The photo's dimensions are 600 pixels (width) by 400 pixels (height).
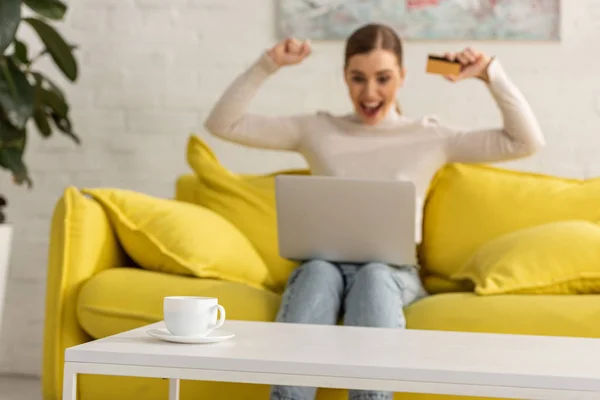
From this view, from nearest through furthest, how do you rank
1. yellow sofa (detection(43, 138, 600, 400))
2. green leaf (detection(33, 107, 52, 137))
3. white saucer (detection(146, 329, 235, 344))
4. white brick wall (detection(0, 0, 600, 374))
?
1. white saucer (detection(146, 329, 235, 344))
2. yellow sofa (detection(43, 138, 600, 400))
3. green leaf (detection(33, 107, 52, 137))
4. white brick wall (detection(0, 0, 600, 374))

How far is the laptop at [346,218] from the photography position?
6.29 feet

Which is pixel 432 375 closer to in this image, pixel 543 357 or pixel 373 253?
pixel 543 357

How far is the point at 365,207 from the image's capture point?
193 centimetres

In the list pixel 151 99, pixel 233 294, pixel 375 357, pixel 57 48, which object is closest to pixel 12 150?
pixel 57 48

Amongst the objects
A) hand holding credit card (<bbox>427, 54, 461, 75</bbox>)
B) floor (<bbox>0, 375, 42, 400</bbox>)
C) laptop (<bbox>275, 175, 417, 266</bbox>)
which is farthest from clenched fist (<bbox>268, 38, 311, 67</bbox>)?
floor (<bbox>0, 375, 42, 400</bbox>)

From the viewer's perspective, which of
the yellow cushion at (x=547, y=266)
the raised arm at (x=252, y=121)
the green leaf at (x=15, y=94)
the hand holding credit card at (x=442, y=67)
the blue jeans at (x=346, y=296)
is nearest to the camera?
the blue jeans at (x=346, y=296)

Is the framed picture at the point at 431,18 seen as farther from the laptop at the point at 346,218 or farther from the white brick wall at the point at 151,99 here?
the laptop at the point at 346,218

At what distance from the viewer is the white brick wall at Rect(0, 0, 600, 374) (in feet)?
10.5

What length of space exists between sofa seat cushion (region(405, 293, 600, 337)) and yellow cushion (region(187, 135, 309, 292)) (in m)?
0.62

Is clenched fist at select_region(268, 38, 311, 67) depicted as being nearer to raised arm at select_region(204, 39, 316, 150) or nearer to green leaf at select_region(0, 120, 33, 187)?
raised arm at select_region(204, 39, 316, 150)

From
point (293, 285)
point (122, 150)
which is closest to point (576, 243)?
point (293, 285)

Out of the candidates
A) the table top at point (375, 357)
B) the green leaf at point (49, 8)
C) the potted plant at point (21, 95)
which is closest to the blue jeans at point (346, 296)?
the table top at point (375, 357)

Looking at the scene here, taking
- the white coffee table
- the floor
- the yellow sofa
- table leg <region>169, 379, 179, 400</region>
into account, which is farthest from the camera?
the floor

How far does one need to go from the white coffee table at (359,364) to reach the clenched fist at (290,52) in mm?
1297
